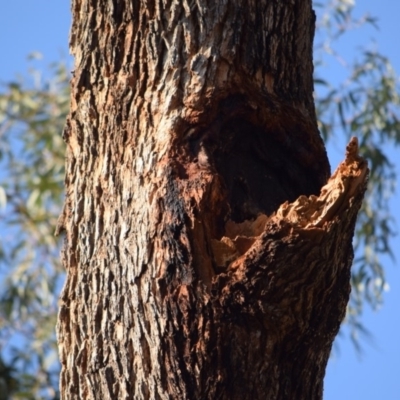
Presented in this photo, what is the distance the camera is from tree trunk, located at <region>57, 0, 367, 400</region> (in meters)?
1.81

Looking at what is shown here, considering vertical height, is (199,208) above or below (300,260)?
above

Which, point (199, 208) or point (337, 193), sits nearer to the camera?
point (337, 193)

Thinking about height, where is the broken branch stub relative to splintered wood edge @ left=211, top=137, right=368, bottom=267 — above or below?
below

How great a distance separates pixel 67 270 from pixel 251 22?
2.11 ft

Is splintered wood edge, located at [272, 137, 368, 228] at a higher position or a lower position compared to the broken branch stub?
higher

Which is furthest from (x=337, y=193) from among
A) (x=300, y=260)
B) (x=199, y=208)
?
(x=199, y=208)

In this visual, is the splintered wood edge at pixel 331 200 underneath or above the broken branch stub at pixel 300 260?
above

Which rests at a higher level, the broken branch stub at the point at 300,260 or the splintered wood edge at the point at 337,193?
the splintered wood edge at the point at 337,193

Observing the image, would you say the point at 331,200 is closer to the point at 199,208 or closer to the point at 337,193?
the point at 337,193

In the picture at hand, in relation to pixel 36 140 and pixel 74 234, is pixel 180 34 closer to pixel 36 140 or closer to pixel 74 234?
pixel 74 234

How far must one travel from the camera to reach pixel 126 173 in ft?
6.59

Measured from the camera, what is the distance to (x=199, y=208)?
6.23ft

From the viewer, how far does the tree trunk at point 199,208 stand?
5.94 ft

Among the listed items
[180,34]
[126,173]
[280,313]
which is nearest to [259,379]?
[280,313]
